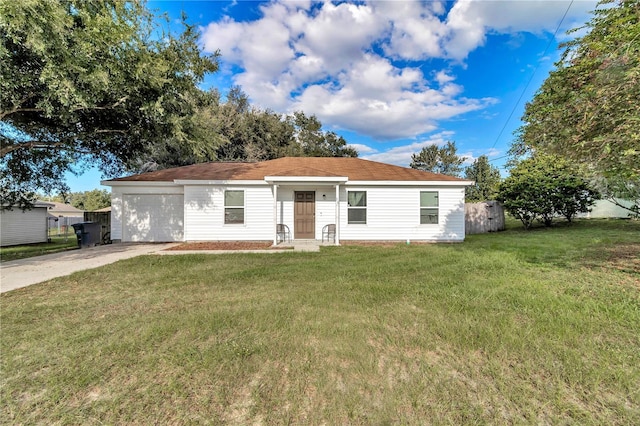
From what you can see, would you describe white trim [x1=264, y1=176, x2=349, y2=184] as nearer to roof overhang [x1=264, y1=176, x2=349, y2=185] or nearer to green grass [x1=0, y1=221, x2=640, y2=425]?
roof overhang [x1=264, y1=176, x2=349, y2=185]

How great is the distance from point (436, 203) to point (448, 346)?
933 centimetres

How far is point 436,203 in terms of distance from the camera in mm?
11180

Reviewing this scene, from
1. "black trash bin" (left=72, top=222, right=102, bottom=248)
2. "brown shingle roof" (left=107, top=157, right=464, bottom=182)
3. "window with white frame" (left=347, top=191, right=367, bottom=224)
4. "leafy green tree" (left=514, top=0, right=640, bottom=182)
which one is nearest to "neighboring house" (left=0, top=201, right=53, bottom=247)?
"black trash bin" (left=72, top=222, right=102, bottom=248)

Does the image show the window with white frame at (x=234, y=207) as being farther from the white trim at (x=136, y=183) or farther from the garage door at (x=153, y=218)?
the white trim at (x=136, y=183)

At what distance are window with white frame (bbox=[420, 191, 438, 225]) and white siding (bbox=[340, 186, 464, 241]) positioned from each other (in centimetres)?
15

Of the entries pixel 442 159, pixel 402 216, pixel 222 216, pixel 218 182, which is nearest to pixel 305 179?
pixel 218 182

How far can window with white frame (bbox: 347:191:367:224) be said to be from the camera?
11070 millimetres

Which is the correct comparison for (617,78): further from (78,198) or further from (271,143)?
(78,198)

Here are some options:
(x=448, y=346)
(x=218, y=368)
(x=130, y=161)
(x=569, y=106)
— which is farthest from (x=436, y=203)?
(x=130, y=161)

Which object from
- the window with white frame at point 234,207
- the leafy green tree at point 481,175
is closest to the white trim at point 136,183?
the window with white frame at point 234,207

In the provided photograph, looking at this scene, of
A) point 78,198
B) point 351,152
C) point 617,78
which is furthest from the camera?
point 78,198

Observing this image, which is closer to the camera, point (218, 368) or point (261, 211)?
point (218, 368)

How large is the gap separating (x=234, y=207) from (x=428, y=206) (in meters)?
7.91

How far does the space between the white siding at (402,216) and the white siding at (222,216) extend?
308cm
